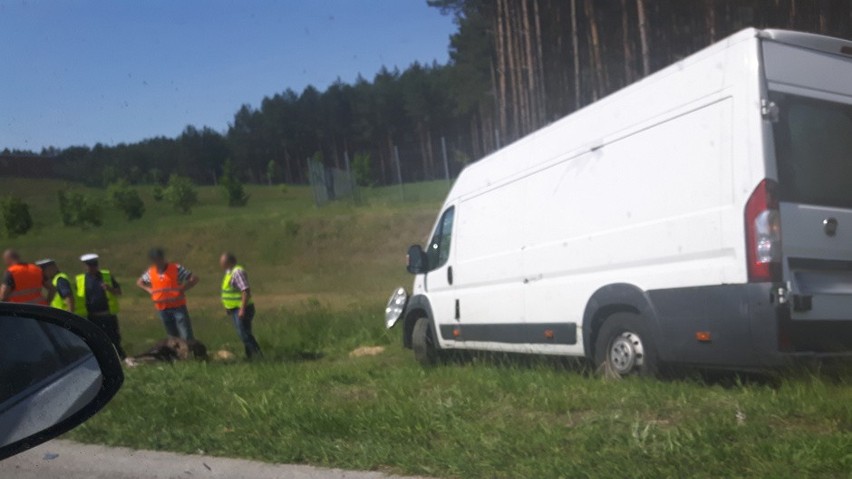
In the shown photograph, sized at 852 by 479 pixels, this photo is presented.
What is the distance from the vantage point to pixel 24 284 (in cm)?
1146

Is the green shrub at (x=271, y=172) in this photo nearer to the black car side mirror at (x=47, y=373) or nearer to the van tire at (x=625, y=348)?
the van tire at (x=625, y=348)

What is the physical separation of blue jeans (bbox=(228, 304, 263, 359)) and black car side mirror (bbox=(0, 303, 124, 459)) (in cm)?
837

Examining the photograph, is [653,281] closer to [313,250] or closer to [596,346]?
[596,346]

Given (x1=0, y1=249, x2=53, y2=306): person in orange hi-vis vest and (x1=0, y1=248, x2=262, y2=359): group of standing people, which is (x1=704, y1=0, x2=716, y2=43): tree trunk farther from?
(x1=0, y1=249, x2=53, y2=306): person in orange hi-vis vest

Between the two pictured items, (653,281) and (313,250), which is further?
(313,250)

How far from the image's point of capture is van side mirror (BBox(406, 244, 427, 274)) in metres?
10.4

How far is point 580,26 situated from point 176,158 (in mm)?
14592

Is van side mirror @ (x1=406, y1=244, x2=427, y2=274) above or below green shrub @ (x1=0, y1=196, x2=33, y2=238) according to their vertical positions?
below

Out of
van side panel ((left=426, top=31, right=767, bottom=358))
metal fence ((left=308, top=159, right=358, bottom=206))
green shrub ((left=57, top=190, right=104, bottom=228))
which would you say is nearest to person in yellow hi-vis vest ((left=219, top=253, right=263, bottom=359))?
van side panel ((left=426, top=31, right=767, bottom=358))

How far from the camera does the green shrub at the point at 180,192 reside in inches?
631

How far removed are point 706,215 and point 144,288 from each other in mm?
8290

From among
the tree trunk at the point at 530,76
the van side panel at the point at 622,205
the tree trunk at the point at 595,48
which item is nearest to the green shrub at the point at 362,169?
the tree trunk at the point at 530,76

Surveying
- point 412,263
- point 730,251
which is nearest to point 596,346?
point 730,251

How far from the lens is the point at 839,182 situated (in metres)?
6.19
